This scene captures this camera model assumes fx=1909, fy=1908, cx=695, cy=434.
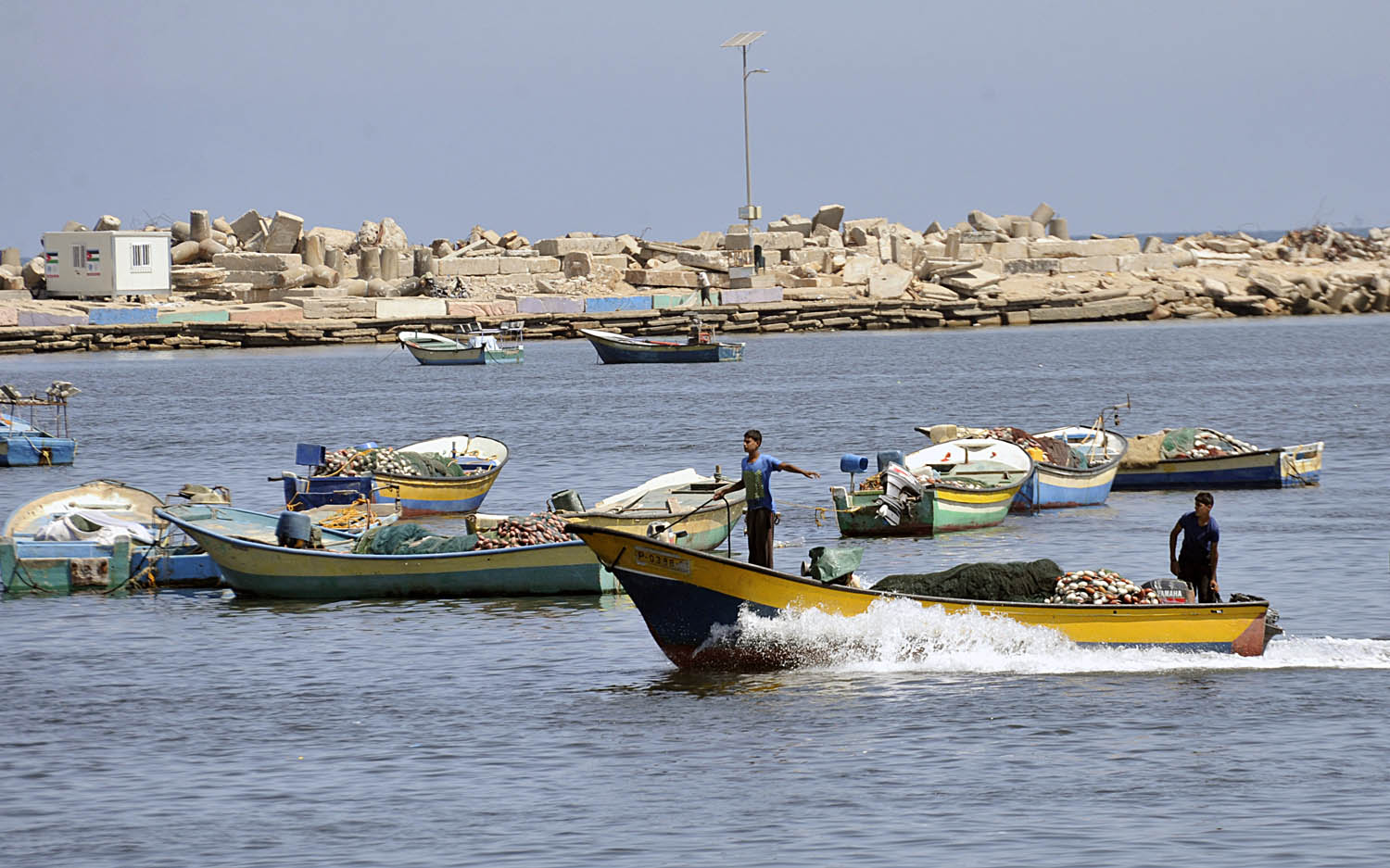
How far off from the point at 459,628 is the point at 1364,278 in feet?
310

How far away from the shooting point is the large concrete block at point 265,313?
9181 cm

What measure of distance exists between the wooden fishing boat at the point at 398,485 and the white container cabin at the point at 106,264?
60.9m

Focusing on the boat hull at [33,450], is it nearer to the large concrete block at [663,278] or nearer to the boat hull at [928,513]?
the boat hull at [928,513]

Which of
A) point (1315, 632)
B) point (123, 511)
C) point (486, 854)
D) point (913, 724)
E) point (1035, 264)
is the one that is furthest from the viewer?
Answer: point (1035, 264)

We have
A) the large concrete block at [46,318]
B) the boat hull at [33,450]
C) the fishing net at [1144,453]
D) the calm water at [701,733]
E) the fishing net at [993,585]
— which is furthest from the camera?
the large concrete block at [46,318]

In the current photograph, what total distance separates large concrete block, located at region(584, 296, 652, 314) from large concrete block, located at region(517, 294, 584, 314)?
1.02 m

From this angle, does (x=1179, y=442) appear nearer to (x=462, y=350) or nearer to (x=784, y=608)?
Answer: (x=784, y=608)

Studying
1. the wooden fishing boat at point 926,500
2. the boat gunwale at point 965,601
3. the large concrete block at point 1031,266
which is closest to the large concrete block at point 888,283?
the large concrete block at point 1031,266

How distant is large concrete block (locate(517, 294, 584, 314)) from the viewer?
9738 centimetres

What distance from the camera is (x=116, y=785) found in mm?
15016

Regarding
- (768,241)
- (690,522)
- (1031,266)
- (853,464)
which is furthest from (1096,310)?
(690,522)

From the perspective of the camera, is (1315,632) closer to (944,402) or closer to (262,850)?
(262,850)

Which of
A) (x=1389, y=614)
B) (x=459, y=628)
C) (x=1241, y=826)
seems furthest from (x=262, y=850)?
(x=1389, y=614)

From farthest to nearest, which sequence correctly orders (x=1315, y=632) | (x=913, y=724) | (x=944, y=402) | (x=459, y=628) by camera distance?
(x=944, y=402) → (x=459, y=628) → (x=1315, y=632) → (x=913, y=724)
